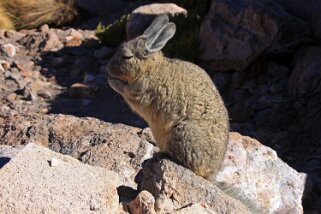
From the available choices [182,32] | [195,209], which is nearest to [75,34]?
[182,32]

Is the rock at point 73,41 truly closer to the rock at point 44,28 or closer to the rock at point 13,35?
the rock at point 44,28

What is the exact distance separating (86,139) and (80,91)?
4.72 meters

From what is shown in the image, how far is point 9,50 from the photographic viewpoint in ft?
38.4

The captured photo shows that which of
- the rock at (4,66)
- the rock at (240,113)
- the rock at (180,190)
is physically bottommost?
the rock at (4,66)

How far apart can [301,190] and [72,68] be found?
20.0 feet

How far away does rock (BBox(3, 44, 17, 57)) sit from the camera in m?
11.7

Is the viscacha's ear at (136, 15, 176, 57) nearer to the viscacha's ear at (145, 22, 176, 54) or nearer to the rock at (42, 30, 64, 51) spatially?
the viscacha's ear at (145, 22, 176, 54)

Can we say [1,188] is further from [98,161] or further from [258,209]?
[258,209]

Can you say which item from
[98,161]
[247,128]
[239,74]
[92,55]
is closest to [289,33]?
[239,74]

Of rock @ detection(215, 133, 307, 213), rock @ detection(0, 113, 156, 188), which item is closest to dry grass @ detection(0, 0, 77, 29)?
rock @ detection(0, 113, 156, 188)

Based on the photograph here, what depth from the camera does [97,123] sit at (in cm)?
644

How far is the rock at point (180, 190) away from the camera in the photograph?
5012 millimetres

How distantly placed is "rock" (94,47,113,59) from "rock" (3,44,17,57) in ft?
4.53

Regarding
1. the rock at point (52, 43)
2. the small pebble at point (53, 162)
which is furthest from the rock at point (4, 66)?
the small pebble at point (53, 162)
